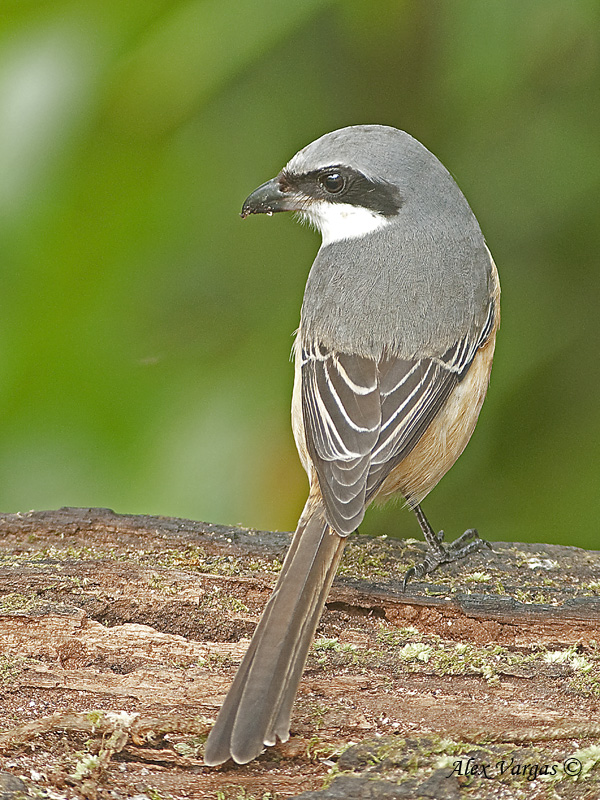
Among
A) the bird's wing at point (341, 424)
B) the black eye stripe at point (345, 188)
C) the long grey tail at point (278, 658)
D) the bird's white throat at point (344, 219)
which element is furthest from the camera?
the bird's white throat at point (344, 219)

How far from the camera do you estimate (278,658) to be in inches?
117

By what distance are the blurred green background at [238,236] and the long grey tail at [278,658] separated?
135 centimetres

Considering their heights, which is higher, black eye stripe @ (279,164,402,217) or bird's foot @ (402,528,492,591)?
black eye stripe @ (279,164,402,217)

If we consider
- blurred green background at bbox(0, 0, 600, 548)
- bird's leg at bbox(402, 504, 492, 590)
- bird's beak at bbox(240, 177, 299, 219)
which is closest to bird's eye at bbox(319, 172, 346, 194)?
bird's beak at bbox(240, 177, 299, 219)

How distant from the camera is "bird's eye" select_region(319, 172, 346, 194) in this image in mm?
4395

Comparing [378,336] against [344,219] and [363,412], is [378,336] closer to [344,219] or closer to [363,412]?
[363,412]

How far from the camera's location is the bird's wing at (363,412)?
361 cm

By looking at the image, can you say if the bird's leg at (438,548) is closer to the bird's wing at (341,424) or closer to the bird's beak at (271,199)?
the bird's wing at (341,424)

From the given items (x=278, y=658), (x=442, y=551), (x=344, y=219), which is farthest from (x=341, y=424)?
(x=344, y=219)

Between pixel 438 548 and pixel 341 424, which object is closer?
pixel 341 424

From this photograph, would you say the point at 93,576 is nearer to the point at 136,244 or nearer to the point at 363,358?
the point at 363,358

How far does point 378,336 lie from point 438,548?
1.09 meters

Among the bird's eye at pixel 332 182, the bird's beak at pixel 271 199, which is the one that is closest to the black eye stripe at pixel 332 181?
the bird's eye at pixel 332 182

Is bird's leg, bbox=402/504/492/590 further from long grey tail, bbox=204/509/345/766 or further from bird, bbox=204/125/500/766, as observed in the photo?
long grey tail, bbox=204/509/345/766
